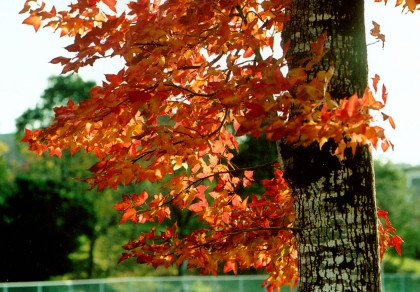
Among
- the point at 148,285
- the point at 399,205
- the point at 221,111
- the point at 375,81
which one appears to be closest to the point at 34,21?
the point at 221,111

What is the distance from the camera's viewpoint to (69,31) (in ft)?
12.2

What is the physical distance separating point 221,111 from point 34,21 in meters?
1.53

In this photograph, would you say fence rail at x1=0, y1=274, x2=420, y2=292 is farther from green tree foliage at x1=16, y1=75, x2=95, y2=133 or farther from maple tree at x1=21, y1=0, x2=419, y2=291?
green tree foliage at x1=16, y1=75, x2=95, y2=133

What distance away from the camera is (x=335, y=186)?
3070 mm

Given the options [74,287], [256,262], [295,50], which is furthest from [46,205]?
[295,50]

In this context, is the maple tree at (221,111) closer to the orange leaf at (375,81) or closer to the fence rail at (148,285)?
the orange leaf at (375,81)

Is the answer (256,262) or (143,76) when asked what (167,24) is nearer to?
(143,76)

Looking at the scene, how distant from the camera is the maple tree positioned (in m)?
2.57

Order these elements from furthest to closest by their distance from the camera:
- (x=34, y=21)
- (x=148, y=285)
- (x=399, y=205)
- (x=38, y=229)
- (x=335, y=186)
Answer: (x=399, y=205) → (x=38, y=229) → (x=148, y=285) → (x=34, y=21) → (x=335, y=186)

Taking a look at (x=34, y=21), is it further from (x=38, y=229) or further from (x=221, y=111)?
(x=38, y=229)

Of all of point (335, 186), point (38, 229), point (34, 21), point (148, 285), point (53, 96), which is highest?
point (53, 96)

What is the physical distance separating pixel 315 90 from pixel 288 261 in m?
2.18

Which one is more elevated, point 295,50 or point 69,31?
point 69,31

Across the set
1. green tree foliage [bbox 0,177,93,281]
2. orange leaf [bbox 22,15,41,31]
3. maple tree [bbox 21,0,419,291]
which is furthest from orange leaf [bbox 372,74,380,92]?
green tree foliage [bbox 0,177,93,281]
